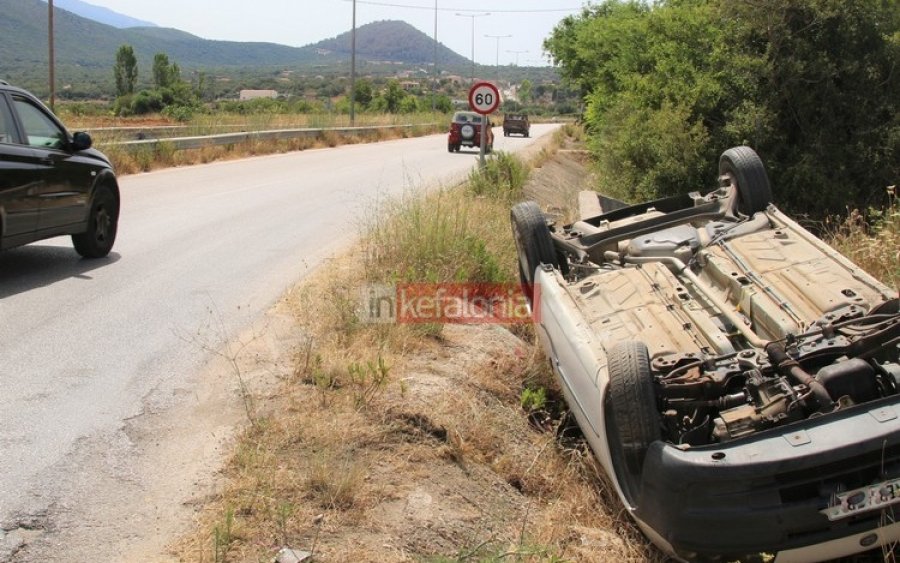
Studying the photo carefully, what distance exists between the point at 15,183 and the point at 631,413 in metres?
6.32

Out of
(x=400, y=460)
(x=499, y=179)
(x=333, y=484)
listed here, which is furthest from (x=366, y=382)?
(x=499, y=179)

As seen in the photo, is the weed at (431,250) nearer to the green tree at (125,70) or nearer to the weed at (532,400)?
the weed at (532,400)

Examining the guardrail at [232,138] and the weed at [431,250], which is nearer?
the weed at [431,250]

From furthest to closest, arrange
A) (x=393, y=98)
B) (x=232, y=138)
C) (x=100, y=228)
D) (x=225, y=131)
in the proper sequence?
(x=393, y=98)
(x=225, y=131)
(x=232, y=138)
(x=100, y=228)

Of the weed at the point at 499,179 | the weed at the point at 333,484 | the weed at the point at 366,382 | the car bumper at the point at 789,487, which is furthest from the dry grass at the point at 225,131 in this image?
the car bumper at the point at 789,487

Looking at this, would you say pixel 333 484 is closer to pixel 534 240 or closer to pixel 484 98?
pixel 534 240

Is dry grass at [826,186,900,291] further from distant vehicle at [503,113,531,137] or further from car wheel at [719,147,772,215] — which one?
distant vehicle at [503,113,531,137]

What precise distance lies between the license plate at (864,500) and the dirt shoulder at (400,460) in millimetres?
1366

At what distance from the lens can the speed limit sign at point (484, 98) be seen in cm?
1488

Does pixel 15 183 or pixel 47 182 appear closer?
pixel 15 183

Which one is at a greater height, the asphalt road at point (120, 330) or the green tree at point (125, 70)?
the green tree at point (125, 70)

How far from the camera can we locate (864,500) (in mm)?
4430

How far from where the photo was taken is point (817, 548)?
4.51 m

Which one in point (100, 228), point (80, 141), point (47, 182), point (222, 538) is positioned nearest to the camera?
point (222, 538)
